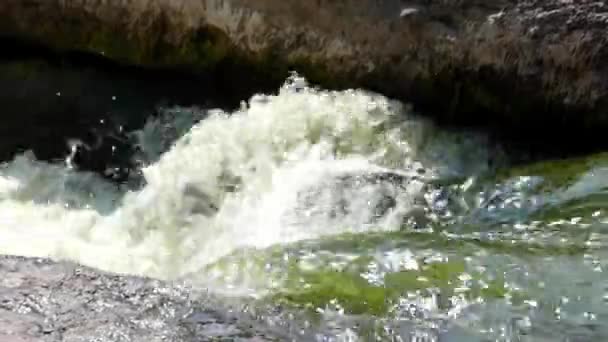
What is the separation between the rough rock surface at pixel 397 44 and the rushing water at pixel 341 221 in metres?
0.21

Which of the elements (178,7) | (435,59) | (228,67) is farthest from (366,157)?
(178,7)

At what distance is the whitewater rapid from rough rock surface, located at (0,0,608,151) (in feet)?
0.64

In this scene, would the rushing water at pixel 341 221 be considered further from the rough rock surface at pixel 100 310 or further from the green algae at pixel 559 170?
the rough rock surface at pixel 100 310

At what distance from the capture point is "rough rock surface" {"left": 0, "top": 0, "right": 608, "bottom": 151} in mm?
5387

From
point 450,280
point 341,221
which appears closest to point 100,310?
point 450,280

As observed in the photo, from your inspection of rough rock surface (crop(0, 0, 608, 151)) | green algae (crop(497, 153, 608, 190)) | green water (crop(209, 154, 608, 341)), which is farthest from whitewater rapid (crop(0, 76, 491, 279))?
green water (crop(209, 154, 608, 341))

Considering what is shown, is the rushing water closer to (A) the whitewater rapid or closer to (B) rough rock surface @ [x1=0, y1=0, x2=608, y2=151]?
(A) the whitewater rapid

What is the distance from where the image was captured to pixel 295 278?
319cm

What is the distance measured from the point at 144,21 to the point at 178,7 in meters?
0.29

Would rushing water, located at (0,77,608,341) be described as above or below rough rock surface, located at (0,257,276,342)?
above

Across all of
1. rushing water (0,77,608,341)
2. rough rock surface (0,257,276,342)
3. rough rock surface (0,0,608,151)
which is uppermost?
rough rock surface (0,0,608,151)

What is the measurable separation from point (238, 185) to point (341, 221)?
3.04ft

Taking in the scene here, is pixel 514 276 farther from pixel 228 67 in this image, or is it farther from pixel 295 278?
pixel 228 67

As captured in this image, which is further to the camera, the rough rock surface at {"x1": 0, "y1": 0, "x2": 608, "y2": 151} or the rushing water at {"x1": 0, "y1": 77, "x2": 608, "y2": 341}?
the rough rock surface at {"x1": 0, "y1": 0, "x2": 608, "y2": 151}
